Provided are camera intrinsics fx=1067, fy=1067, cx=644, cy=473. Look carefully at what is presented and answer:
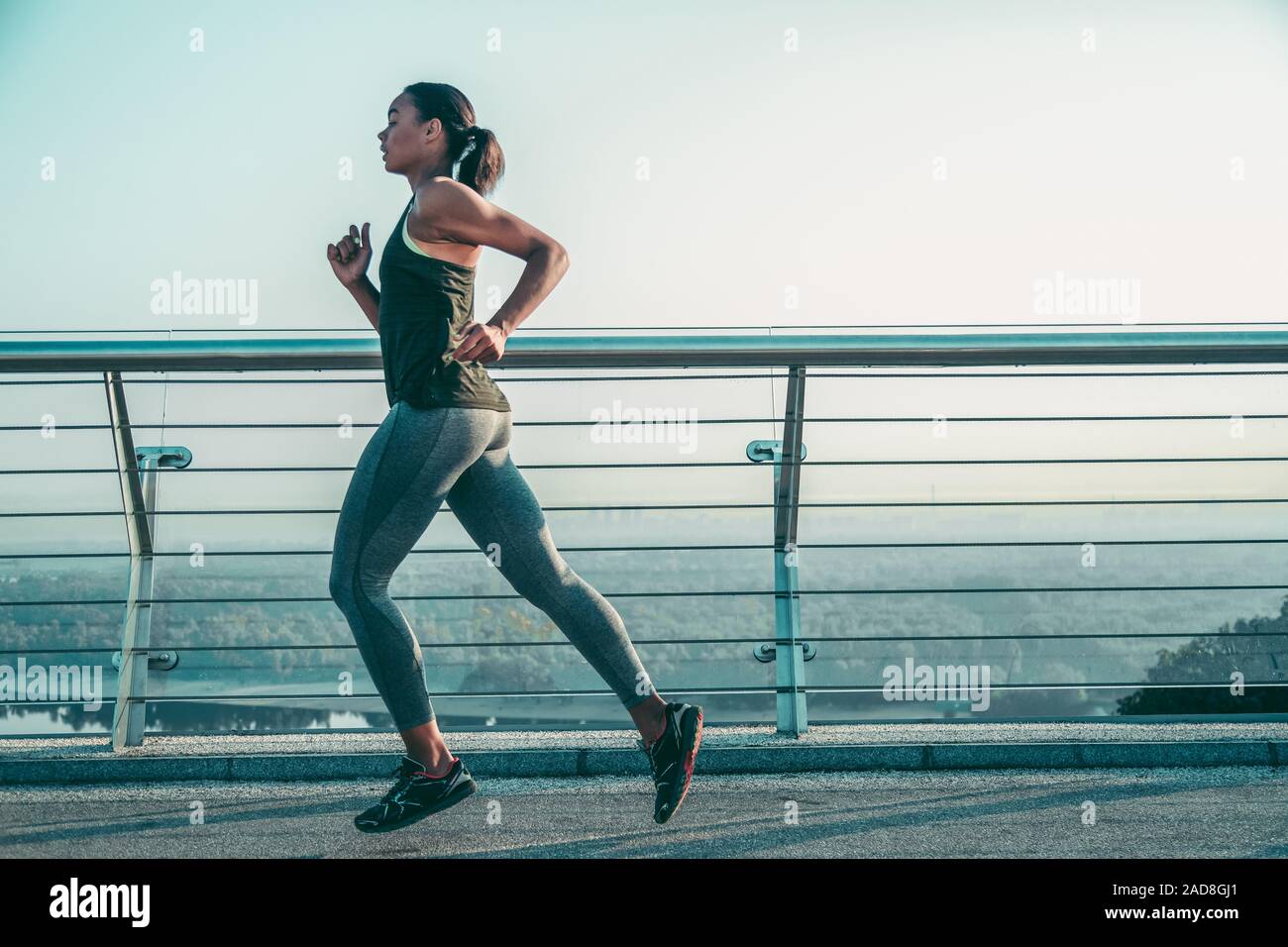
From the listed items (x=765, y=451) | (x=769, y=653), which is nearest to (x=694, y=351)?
(x=765, y=451)

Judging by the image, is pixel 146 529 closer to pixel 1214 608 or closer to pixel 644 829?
pixel 644 829

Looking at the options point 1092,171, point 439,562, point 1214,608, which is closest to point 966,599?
point 1214,608

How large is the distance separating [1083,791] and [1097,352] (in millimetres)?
1298

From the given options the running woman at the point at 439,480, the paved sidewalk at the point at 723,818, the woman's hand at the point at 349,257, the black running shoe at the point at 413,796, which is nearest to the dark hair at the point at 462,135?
the running woman at the point at 439,480

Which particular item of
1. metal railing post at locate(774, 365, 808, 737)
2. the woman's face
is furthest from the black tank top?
metal railing post at locate(774, 365, 808, 737)

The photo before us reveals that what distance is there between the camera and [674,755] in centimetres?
227

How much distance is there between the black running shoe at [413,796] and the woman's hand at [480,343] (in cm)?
84

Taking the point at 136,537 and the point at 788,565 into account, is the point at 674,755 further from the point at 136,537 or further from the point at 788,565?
the point at 136,537

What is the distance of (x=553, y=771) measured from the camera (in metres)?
2.91

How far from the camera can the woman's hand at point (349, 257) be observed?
2502 mm

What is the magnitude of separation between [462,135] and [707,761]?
67.8 inches

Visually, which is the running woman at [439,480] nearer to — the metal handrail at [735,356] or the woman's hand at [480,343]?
the woman's hand at [480,343]

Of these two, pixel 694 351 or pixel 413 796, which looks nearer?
pixel 413 796
